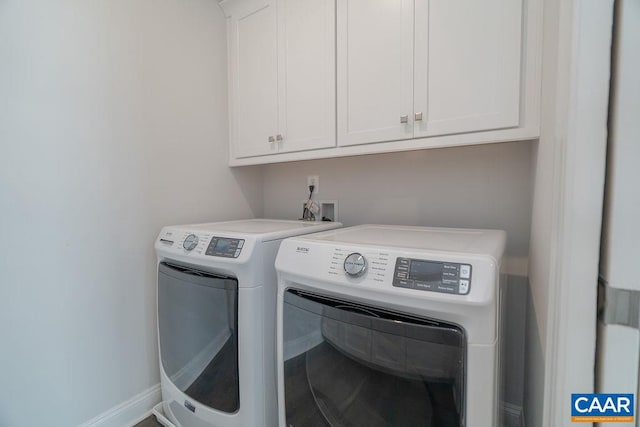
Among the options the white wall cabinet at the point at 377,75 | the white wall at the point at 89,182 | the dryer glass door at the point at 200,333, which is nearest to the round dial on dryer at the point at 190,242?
the dryer glass door at the point at 200,333

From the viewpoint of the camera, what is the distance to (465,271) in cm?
66

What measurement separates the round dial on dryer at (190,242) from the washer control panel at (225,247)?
10cm

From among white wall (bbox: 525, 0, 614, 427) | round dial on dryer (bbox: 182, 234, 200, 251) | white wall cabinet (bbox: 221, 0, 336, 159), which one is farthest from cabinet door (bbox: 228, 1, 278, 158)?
white wall (bbox: 525, 0, 614, 427)

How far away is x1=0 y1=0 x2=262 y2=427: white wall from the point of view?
3.63 feet

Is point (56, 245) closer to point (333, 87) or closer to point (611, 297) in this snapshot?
point (333, 87)

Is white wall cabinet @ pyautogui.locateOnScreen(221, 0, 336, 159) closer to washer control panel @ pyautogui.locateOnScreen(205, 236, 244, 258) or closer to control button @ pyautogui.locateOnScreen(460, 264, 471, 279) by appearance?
washer control panel @ pyautogui.locateOnScreen(205, 236, 244, 258)

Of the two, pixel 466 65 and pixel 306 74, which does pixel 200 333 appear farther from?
pixel 466 65

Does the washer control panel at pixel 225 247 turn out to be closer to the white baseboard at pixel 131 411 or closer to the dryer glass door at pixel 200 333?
the dryer glass door at pixel 200 333

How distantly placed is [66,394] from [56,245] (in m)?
0.65

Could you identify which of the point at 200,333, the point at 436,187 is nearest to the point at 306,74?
the point at 436,187

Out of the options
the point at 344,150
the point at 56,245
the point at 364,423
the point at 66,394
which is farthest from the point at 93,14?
the point at 364,423

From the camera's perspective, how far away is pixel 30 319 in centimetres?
114

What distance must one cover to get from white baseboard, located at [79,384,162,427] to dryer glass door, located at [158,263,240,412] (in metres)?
0.25

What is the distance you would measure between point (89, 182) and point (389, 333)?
1.41m
